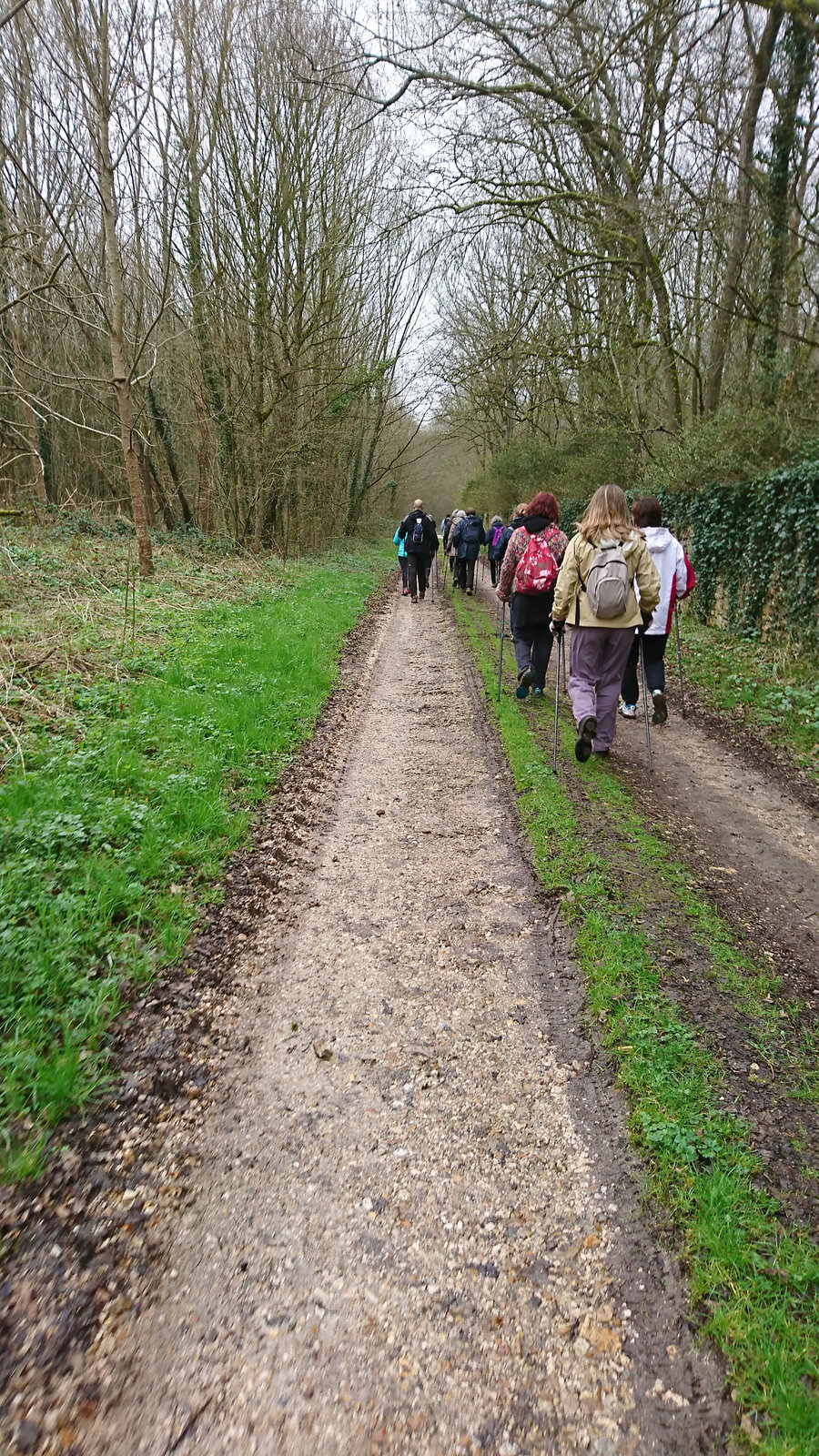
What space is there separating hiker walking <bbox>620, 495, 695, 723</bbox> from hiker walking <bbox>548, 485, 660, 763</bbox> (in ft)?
3.65

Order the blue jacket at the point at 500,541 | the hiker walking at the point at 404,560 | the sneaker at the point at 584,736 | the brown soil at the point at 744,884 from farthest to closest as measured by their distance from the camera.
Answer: the blue jacket at the point at 500,541 → the hiker walking at the point at 404,560 → the sneaker at the point at 584,736 → the brown soil at the point at 744,884

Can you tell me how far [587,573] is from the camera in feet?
17.8

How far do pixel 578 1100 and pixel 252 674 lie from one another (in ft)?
18.7

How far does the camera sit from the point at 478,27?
974cm

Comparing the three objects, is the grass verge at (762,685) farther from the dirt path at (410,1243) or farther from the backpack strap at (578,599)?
the dirt path at (410,1243)

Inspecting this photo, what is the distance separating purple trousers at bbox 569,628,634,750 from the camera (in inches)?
219

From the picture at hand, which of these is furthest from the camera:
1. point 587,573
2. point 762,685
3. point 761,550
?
point 761,550

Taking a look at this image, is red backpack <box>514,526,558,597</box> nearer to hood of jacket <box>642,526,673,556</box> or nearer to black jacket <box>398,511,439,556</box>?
hood of jacket <box>642,526,673,556</box>

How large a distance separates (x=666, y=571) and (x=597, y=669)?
191 cm

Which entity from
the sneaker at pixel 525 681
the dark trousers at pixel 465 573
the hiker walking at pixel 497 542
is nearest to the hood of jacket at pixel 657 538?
the sneaker at pixel 525 681

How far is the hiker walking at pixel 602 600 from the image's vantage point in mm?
5305

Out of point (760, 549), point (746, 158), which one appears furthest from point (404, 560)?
point (746, 158)

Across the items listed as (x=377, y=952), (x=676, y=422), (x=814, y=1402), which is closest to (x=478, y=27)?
(x=676, y=422)

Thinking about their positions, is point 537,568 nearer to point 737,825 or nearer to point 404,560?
point 737,825
